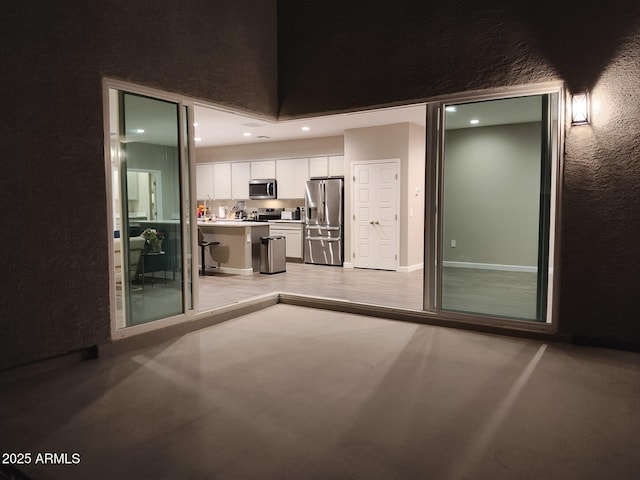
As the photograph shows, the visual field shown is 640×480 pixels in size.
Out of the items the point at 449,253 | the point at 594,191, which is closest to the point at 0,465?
the point at 449,253

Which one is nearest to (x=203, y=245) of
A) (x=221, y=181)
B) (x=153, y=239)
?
(x=221, y=181)

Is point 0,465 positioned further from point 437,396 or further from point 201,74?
point 201,74

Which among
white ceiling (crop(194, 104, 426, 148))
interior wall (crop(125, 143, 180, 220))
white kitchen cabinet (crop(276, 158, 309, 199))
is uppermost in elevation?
white ceiling (crop(194, 104, 426, 148))

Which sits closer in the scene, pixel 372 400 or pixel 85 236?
pixel 372 400

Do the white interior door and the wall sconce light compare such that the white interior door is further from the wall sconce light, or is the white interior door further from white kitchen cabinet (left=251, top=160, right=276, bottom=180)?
the wall sconce light

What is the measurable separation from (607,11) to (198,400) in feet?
14.1

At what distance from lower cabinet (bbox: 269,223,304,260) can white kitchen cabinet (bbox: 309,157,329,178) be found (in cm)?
111

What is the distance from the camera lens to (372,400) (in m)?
2.87

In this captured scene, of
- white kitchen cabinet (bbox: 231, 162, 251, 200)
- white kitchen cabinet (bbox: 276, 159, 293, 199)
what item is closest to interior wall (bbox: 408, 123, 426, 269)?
white kitchen cabinet (bbox: 276, 159, 293, 199)

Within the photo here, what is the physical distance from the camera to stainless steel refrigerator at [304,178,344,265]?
8.96 m

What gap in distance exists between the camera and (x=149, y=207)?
4141 millimetres

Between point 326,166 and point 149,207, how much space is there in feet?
18.5

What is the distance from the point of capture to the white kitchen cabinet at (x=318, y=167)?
9.41 metres

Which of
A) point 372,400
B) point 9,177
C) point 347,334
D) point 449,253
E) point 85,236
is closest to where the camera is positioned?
point 372,400
